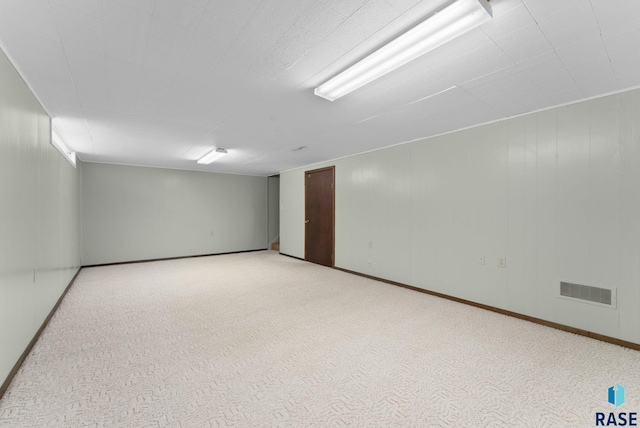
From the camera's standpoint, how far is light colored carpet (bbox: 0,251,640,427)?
1599 mm

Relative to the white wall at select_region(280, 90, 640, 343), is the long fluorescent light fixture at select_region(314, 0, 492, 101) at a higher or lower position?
higher

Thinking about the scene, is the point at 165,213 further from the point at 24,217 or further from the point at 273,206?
the point at 24,217

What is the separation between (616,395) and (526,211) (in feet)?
5.83

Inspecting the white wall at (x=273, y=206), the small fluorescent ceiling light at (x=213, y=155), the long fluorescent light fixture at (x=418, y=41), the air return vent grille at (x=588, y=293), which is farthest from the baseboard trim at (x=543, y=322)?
the white wall at (x=273, y=206)

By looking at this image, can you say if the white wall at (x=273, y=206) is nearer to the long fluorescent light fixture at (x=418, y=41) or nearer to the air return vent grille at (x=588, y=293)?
the long fluorescent light fixture at (x=418, y=41)

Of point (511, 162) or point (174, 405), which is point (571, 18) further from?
point (174, 405)

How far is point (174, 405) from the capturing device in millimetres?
1660

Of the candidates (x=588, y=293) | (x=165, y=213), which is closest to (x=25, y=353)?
(x=165, y=213)

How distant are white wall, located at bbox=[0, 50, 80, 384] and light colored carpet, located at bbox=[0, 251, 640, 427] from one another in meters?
0.29

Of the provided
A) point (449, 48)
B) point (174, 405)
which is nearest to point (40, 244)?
point (174, 405)

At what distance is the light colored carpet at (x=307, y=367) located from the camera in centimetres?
160

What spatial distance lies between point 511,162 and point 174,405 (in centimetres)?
385

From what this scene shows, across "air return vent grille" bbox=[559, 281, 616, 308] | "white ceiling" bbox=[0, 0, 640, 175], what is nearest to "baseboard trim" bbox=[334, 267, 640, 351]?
"air return vent grille" bbox=[559, 281, 616, 308]

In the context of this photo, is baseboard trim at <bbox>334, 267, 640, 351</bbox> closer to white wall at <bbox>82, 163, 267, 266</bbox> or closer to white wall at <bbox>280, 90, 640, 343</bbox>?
white wall at <bbox>280, 90, 640, 343</bbox>
